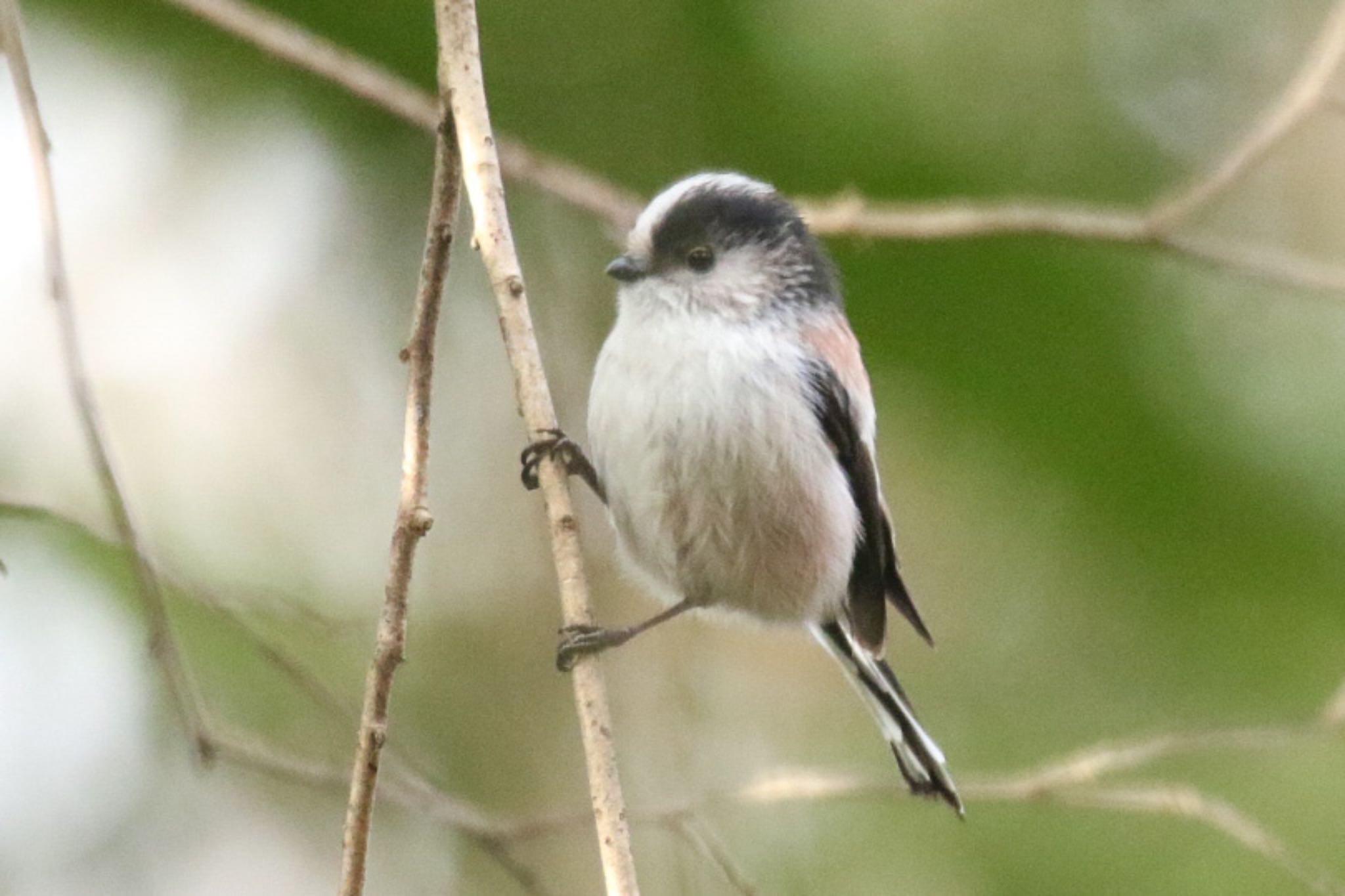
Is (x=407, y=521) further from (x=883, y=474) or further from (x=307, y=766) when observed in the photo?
(x=883, y=474)

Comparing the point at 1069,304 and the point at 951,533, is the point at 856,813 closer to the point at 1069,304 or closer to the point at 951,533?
the point at 951,533

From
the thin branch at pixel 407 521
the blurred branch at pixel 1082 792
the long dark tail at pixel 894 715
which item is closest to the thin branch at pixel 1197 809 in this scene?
the blurred branch at pixel 1082 792

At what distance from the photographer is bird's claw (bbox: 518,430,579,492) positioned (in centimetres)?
233

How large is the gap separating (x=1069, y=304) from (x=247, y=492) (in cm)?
238

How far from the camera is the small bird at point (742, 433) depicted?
288 centimetres

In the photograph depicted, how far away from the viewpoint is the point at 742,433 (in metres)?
2.89

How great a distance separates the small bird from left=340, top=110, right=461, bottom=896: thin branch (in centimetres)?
65

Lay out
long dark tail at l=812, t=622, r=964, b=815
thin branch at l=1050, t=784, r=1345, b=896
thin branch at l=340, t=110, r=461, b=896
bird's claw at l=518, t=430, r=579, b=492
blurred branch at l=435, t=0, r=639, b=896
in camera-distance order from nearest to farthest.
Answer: thin branch at l=340, t=110, r=461, b=896
blurred branch at l=435, t=0, r=639, b=896
bird's claw at l=518, t=430, r=579, b=492
thin branch at l=1050, t=784, r=1345, b=896
long dark tail at l=812, t=622, r=964, b=815

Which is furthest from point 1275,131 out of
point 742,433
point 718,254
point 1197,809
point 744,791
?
point 744,791

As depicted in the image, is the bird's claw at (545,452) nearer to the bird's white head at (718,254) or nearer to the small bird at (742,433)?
the small bird at (742,433)

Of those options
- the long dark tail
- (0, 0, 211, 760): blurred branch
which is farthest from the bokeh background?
(0, 0, 211, 760): blurred branch

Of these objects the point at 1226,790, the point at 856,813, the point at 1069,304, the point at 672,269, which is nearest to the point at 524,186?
the point at 672,269

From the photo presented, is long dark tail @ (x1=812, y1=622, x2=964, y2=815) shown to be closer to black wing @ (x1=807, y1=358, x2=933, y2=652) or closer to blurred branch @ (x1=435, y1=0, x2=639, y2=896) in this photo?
black wing @ (x1=807, y1=358, x2=933, y2=652)

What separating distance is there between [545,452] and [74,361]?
0.69 m
